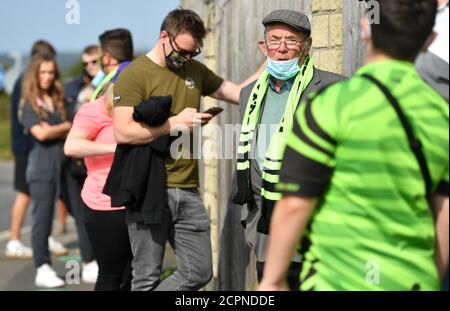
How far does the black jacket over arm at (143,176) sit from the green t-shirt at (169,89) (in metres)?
0.09

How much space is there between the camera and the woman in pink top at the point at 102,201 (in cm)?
588

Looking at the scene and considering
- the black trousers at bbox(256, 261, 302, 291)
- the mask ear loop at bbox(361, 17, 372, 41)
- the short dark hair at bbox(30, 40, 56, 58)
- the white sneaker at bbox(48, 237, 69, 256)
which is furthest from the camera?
the white sneaker at bbox(48, 237, 69, 256)

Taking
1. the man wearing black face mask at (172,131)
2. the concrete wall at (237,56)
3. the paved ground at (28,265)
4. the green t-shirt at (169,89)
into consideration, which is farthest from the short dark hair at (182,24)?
the paved ground at (28,265)

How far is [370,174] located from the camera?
9.53ft

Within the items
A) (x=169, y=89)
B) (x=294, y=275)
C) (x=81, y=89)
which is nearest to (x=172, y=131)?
(x=169, y=89)

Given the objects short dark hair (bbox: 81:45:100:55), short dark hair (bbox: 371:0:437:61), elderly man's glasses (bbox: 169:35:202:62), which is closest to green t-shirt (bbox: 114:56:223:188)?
elderly man's glasses (bbox: 169:35:202:62)

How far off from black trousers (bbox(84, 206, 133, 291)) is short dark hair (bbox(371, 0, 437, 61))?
10.3 ft

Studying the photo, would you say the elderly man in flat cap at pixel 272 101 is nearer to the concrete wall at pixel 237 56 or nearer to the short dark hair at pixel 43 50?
the concrete wall at pixel 237 56

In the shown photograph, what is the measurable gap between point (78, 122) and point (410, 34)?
336 centimetres

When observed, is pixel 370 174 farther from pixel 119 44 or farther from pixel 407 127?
pixel 119 44

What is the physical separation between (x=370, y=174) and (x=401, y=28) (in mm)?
460

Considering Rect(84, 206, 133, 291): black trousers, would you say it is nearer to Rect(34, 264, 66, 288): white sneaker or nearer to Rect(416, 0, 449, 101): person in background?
Rect(34, 264, 66, 288): white sneaker

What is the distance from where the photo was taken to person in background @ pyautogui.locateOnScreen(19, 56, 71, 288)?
8.31 metres
